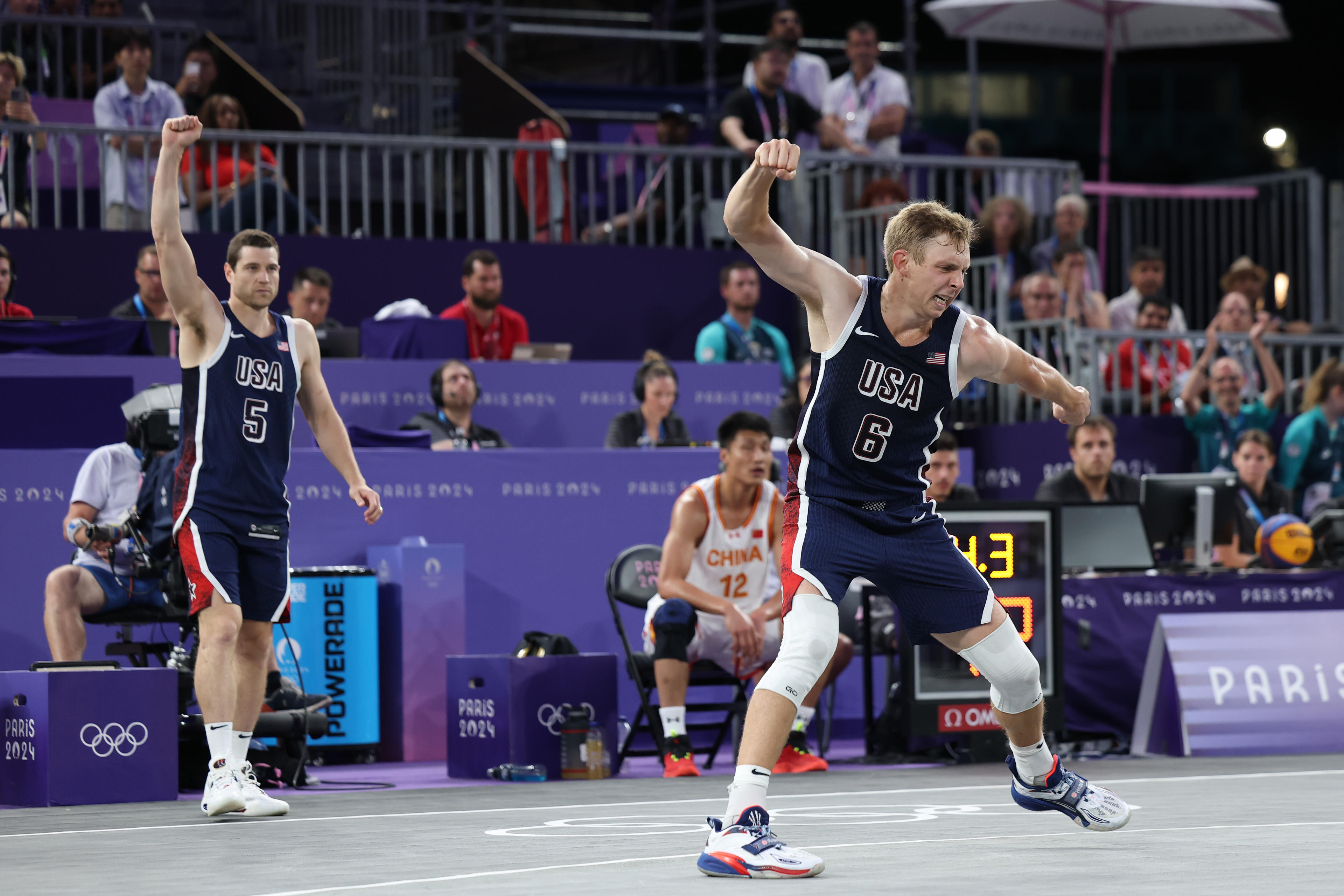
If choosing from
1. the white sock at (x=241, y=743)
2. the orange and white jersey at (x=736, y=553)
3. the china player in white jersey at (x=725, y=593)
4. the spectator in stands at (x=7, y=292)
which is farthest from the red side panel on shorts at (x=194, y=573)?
the spectator in stands at (x=7, y=292)

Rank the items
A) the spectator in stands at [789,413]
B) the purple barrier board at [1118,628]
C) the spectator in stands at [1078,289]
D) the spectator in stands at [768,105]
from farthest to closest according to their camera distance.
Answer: the spectator in stands at [768,105] → the spectator in stands at [1078,289] → the spectator in stands at [789,413] → the purple barrier board at [1118,628]

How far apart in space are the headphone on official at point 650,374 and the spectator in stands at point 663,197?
96.6 inches

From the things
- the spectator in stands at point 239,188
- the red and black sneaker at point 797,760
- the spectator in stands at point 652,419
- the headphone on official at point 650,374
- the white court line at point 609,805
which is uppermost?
the spectator in stands at point 239,188

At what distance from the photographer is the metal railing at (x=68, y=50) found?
45.2 feet

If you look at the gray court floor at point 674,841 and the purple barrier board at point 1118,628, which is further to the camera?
the purple barrier board at point 1118,628

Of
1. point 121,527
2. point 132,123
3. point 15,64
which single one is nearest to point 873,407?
point 121,527

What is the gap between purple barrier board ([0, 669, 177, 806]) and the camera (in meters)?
7.11

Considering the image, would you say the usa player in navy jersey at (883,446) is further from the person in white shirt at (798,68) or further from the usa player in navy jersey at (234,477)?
the person in white shirt at (798,68)

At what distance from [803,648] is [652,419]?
576 centimetres

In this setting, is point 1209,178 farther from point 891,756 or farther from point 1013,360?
point 1013,360

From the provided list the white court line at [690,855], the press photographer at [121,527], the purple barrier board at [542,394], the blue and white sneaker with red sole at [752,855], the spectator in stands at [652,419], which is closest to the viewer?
the white court line at [690,855]

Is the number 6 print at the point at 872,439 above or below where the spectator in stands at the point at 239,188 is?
below

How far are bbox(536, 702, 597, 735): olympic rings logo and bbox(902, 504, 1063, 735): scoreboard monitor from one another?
4.98 feet

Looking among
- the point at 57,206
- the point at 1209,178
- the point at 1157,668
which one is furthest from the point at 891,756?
the point at 1209,178
